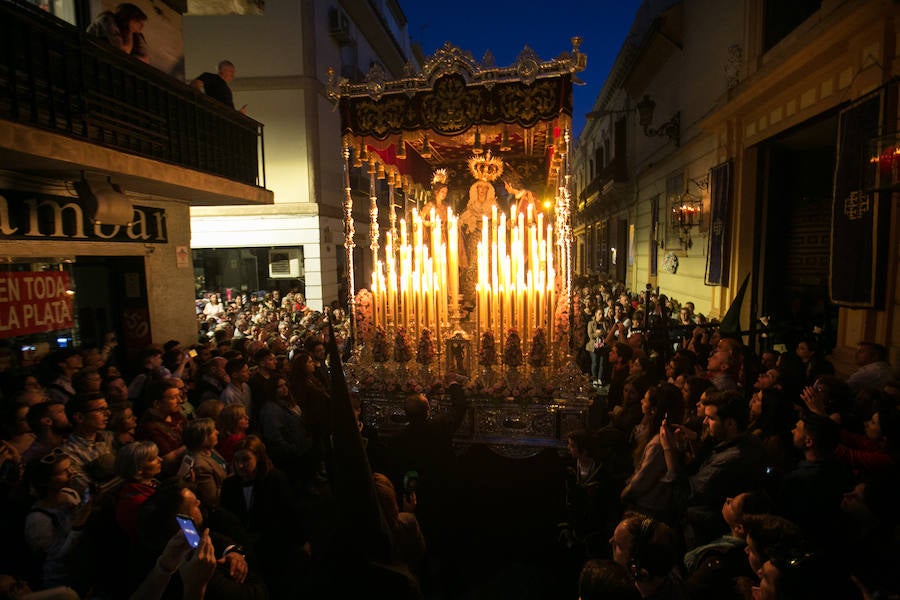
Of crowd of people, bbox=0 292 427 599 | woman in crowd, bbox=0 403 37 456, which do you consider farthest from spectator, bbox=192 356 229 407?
woman in crowd, bbox=0 403 37 456

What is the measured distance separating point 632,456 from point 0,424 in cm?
557

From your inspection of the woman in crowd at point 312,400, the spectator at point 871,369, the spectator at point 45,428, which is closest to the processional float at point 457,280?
the woman in crowd at point 312,400

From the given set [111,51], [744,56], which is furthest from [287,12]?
[744,56]

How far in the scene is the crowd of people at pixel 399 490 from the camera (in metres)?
1.99

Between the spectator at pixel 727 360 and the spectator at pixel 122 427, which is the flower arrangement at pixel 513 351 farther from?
the spectator at pixel 122 427

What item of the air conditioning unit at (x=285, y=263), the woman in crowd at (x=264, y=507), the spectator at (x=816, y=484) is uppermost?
the air conditioning unit at (x=285, y=263)

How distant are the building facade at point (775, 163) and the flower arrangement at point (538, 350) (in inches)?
114

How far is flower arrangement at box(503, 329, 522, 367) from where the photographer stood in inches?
218

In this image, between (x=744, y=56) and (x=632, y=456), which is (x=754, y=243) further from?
(x=632, y=456)

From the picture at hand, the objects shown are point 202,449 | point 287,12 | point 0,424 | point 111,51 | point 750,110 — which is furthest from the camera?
point 287,12

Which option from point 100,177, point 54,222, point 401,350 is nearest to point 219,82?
point 100,177

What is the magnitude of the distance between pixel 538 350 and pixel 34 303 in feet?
22.9

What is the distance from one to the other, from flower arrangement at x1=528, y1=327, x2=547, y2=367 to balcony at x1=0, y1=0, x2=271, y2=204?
18.9ft

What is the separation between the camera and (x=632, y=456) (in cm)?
405
